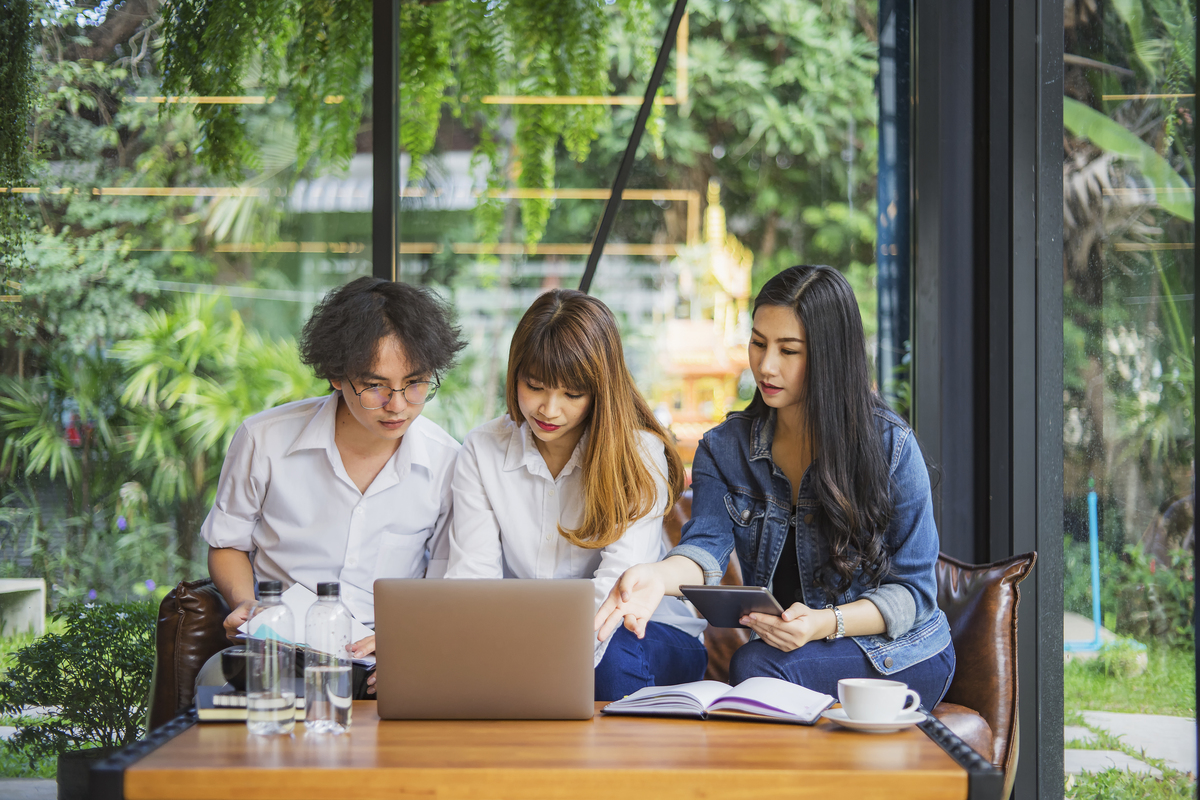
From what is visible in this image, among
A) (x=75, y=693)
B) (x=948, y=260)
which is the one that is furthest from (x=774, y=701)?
(x=75, y=693)

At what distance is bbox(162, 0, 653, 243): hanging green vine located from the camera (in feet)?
9.50

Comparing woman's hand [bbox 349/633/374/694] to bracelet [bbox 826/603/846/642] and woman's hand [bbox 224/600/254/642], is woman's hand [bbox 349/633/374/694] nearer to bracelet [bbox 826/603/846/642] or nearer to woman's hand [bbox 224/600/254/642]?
woman's hand [bbox 224/600/254/642]

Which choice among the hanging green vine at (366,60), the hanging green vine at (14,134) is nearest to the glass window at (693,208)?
the hanging green vine at (366,60)

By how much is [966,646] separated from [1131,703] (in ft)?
1.04

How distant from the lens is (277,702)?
1355 millimetres

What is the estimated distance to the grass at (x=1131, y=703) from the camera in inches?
65.6

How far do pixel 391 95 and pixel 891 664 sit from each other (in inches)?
76.0

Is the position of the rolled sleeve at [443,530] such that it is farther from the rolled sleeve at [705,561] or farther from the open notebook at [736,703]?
the open notebook at [736,703]

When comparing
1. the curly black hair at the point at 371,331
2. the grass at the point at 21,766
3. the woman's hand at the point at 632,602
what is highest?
the curly black hair at the point at 371,331

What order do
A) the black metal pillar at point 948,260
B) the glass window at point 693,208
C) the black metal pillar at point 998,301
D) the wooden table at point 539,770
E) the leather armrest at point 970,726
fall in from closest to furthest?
the wooden table at point 539,770 < the leather armrest at point 970,726 < the black metal pillar at point 998,301 < the black metal pillar at point 948,260 < the glass window at point 693,208

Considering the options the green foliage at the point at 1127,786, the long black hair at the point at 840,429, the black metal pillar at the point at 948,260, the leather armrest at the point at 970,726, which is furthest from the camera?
the black metal pillar at the point at 948,260

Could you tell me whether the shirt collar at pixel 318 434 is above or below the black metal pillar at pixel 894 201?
below

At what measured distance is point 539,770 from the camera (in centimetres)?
118

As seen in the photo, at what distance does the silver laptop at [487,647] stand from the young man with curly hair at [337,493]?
723 mm
